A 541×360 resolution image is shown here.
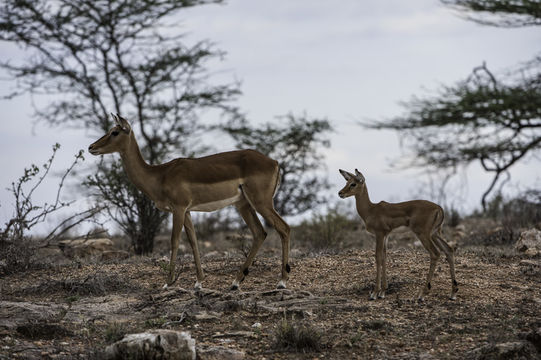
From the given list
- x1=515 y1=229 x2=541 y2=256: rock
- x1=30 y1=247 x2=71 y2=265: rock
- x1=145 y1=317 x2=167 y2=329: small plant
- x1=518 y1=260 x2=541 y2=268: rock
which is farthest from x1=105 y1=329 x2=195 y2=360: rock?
x1=515 y1=229 x2=541 y2=256: rock

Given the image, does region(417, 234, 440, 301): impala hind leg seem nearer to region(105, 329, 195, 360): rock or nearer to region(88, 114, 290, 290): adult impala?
region(88, 114, 290, 290): adult impala

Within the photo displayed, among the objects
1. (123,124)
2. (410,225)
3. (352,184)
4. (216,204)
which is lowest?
(410,225)

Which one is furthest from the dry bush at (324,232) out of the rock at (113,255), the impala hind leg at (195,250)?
the impala hind leg at (195,250)

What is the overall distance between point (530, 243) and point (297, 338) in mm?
6079

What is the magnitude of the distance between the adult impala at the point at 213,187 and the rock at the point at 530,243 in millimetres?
4149

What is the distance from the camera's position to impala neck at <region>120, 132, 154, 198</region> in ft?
28.3

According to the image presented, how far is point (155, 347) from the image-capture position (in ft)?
18.1

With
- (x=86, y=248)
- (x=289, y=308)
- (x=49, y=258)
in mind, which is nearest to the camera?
(x=289, y=308)

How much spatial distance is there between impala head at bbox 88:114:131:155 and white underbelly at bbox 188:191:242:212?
1.12 meters

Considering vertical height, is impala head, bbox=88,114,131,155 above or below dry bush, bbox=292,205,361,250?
above

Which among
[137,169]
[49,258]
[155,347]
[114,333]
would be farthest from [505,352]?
[49,258]

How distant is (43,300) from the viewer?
8.27 metres

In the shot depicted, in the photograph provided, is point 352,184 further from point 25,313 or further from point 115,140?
point 25,313

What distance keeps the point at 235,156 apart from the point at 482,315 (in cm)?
316
